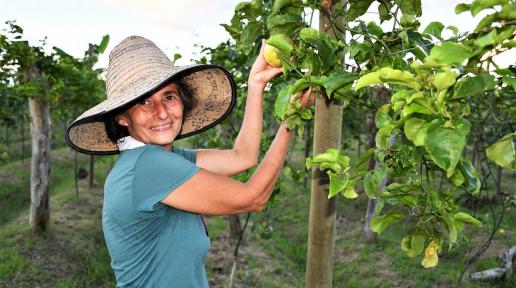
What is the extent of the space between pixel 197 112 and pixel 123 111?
1.89ft

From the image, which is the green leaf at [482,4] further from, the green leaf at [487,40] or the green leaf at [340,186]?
the green leaf at [340,186]

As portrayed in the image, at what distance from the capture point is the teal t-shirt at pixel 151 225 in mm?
1673

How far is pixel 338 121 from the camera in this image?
6.37 feet

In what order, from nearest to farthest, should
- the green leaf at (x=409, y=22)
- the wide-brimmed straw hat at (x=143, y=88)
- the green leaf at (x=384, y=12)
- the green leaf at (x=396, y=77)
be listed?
the green leaf at (x=396, y=77) < the green leaf at (x=409, y=22) < the green leaf at (x=384, y=12) < the wide-brimmed straw hat at (x=143, y=88)

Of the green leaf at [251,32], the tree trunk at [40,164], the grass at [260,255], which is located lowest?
the grass at [260,255]

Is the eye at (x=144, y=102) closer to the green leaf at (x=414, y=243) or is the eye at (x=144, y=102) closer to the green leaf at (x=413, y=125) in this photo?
the green leaf at (x=414, y=243)

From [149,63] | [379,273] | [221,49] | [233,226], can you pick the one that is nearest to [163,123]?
[149,63]

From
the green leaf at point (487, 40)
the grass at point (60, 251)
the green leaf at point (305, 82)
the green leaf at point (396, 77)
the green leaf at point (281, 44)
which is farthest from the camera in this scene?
the grass at point (60, 251)

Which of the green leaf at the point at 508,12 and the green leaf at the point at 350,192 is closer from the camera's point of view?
the green leaf at the point at 508,12

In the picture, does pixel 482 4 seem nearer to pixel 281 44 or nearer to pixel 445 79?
pixel 445 79

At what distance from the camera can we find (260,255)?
26.5 feet

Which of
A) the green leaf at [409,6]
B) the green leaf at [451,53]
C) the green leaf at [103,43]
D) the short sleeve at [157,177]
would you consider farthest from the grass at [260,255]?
the green leaf at [451,53]

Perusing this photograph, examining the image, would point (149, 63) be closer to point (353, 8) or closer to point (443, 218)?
point (353, 8)

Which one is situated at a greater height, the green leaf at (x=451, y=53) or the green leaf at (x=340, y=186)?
the green leaf at (x=451, y=53)
